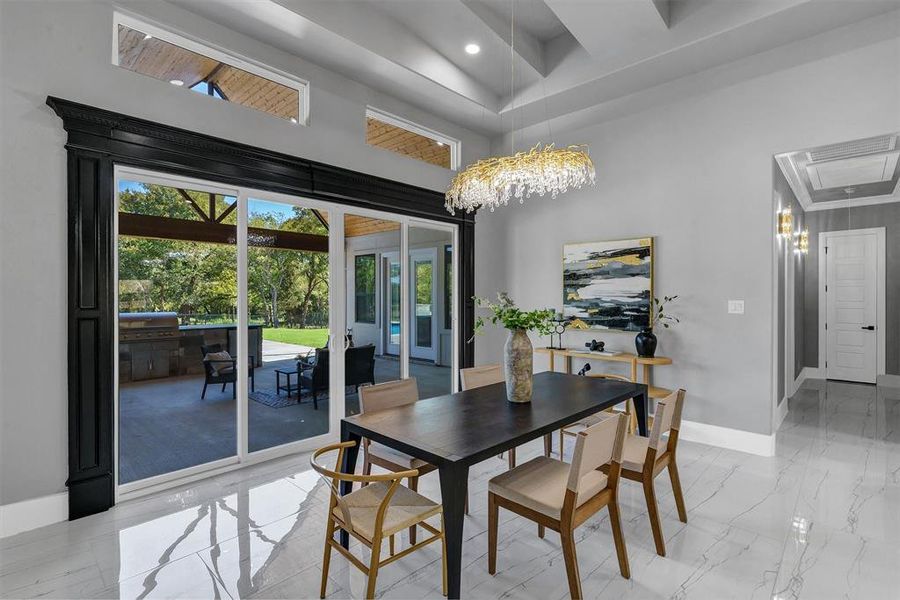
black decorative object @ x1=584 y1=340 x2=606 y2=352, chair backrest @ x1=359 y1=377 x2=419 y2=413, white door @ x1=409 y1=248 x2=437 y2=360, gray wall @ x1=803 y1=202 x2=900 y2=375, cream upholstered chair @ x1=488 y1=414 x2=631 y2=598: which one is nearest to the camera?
cream upholstered chair @ x1=488 y1=414 x2=631 y2=598

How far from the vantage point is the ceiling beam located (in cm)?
365

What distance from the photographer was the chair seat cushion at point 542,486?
197 centimetres

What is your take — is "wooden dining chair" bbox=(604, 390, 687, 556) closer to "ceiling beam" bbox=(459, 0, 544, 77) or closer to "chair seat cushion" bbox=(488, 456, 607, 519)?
"chair seat cushion" bbox=(488, 456, 607, 519)

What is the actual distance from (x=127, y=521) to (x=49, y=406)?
85 centimetres

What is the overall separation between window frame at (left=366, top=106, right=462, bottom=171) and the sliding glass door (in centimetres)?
102

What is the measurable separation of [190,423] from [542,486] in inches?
108

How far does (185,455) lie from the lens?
3271 mm

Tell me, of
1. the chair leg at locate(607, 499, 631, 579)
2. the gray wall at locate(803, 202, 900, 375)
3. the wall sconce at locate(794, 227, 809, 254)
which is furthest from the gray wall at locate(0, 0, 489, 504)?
the gray wall at locate(803, 202, 900, 375)

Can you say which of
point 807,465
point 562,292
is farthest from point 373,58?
point 807,465

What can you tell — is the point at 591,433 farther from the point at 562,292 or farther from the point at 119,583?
the point at 562,292

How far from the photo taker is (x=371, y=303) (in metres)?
4.46

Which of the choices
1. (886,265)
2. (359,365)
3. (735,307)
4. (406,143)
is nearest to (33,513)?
(359,365)

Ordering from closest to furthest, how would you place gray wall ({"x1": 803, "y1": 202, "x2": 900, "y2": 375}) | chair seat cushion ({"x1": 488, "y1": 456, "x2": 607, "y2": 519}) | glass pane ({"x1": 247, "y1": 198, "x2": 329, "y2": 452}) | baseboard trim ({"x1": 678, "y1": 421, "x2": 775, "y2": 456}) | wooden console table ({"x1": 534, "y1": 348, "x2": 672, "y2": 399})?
chair seat cushion ({"x1": 488, "y1": 456, "x2": 607, "y2": 519}), glass pane ({"x1": 247, "y1": 198, "x2": 329, "y2": 452}), baseboard trim ({"x1": 678, "y1": 421, "x2": 775, "y2": 456}), wooden console table ({"x1": 534, "y1": 348, "x2": 672, "y2": 399}), gray wall ({"x1": 803, "y1": 202, "x2": 900, "y2": 375})

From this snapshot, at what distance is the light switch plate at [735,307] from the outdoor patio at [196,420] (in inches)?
145
